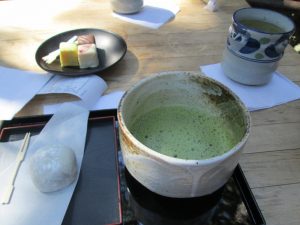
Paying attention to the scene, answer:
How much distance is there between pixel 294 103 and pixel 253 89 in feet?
0.29

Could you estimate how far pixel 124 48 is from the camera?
2.35 feet

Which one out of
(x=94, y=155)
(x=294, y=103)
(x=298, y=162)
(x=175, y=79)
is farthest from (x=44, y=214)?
(x=294, y=103)

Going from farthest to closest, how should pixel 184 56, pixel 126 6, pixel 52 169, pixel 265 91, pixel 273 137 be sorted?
pixel 126 6 → pixel 184 56 → pixel 265 91 → pixel 273 137 → pixel 52 169

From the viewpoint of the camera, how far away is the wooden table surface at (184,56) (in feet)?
1.48

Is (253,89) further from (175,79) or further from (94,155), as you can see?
(94,155)

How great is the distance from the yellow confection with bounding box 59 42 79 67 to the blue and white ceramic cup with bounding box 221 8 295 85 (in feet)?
1.11

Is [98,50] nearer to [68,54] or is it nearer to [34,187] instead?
[68,54]

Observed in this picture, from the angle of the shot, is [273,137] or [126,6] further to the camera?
[126,6]

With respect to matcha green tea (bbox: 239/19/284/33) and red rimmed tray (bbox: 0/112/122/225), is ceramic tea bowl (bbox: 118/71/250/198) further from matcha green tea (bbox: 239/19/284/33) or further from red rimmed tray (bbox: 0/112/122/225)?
matcha green tea (bbox: 239/19/284/33)

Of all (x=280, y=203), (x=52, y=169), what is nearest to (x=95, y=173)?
(x=52, y=169)

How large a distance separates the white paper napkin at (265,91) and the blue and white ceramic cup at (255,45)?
0.05 feet

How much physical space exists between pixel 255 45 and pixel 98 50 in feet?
1.22

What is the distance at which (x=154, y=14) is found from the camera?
0.91 m

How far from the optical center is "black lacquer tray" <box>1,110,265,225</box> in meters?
0.39
